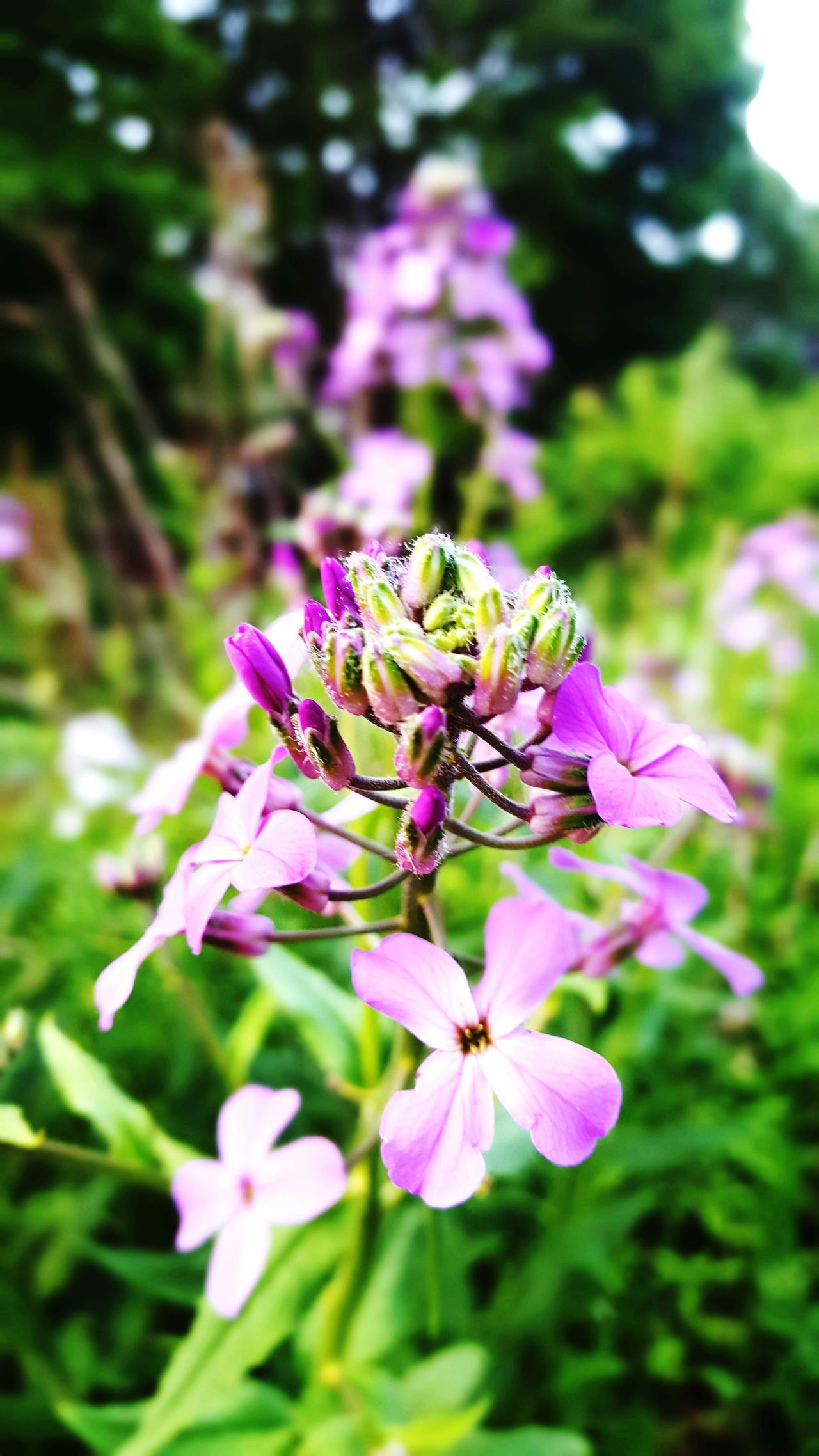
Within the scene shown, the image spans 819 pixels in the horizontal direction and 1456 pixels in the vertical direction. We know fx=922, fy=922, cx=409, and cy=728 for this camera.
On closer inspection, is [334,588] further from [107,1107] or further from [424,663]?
[107,1107]

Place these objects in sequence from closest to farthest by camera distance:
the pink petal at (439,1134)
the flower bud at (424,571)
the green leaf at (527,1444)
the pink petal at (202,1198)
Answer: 1. the pink petal at (439,1134)
2. the flower bud at (424,571)
3. the pink petal at (202,1198)
4. the green leaf at (527,1444)

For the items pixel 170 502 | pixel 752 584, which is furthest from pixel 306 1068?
pixel 170 502

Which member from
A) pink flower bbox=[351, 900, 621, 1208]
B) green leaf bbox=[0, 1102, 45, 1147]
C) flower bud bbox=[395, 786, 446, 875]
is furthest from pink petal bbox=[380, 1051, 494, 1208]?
green leaf bbox=[0, 1102, 45, 1147]

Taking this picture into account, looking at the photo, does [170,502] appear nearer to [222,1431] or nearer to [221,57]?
[221,57]

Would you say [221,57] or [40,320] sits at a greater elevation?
[221,57]

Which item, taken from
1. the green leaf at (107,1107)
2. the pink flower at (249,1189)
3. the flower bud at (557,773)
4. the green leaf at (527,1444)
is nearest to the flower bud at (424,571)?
the flower bud at (557,773)

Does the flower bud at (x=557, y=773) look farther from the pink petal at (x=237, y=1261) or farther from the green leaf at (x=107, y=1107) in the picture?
the green leaf at (x=107, y=1107)
